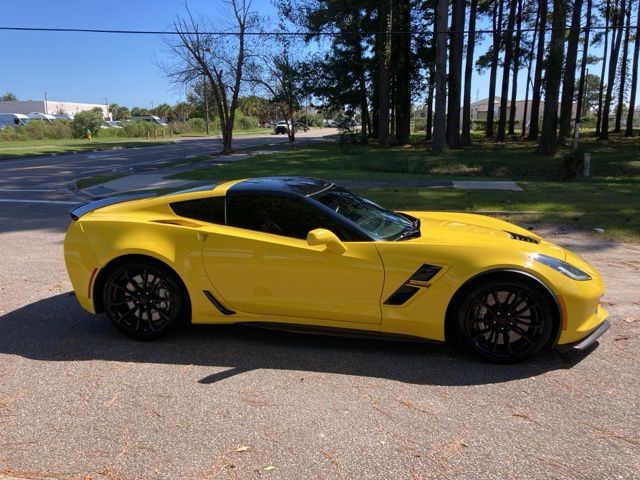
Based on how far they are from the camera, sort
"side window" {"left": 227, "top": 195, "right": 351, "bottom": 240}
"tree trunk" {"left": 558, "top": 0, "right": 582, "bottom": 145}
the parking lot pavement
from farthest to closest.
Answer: "tree trunk" {"left": 558, "top": 0, "right": 582, "bottom": 145} < "side window" {"left": 227, "top": 195, "right": 351, "bottom": 240} < the parking lot pavement

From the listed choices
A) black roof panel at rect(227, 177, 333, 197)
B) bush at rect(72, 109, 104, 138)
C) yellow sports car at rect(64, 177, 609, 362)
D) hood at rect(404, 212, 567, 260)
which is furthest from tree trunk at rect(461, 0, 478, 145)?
bush at rect(72, 109, 104, 138)

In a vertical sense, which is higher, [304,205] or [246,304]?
[304,205]

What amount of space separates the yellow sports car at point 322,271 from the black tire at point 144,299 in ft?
0.03

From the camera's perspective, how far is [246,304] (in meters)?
4.13

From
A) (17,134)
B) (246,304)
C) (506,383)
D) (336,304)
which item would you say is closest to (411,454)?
(506,383)

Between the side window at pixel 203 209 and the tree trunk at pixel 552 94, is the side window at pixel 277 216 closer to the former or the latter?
the side window at pixel 203 209

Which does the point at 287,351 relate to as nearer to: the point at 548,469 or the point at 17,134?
the point at 548,469

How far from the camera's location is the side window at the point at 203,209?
432 centimetres

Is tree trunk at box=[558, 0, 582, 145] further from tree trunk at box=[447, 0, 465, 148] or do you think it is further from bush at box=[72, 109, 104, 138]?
bush at box=[72, 109, 104, 138]

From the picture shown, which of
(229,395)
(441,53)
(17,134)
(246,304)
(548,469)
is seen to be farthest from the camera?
(17,134)

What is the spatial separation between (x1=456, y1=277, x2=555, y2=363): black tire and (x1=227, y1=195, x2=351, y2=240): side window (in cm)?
104

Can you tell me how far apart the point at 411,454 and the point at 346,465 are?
0.36m

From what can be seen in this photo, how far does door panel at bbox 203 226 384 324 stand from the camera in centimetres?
386

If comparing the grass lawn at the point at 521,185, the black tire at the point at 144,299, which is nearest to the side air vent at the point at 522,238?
the black tire at the point at 144,299
